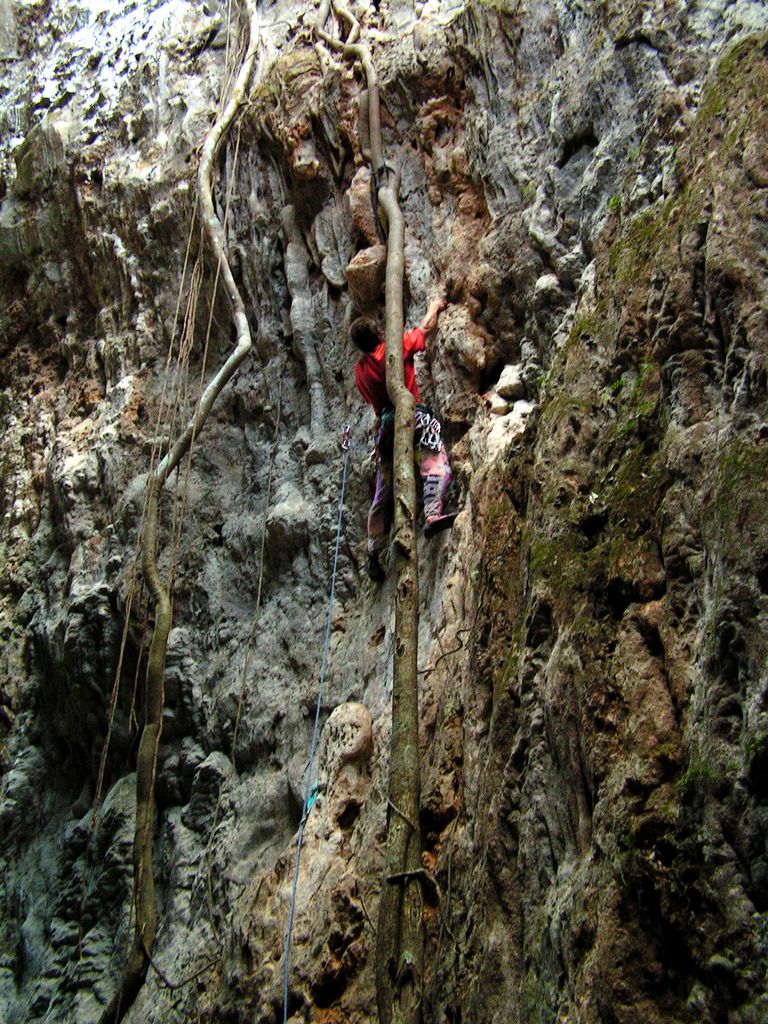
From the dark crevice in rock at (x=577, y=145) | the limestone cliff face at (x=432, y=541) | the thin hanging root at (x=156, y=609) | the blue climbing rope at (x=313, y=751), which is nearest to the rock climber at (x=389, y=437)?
the limestone cliff face at (x=432, y=541)

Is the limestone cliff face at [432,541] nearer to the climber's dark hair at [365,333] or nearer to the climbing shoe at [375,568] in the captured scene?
the climbing shoe at [375,568]

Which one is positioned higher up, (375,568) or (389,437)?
(389,437)

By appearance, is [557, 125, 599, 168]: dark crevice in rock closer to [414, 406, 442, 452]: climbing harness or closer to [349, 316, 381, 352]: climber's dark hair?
[349, 316, 381, 352]: climber's dark hair

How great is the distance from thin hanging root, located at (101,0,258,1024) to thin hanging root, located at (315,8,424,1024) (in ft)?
5.27

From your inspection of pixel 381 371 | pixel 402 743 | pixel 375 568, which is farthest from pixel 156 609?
pixel 402 743

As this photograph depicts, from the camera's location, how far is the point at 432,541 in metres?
5.25

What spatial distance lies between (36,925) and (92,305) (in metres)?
5.35

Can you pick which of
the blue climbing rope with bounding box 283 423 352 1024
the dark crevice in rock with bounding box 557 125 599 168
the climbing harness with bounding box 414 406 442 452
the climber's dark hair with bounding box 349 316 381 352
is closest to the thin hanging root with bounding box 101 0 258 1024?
the blue climbing rope with bounding box 283 423 352 1024

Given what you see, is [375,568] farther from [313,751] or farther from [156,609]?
[156,609]

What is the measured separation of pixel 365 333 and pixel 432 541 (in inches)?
54.3

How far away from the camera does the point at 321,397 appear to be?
6754 mm

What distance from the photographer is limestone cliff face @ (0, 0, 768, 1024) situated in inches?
108

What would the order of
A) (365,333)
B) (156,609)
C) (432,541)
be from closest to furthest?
(432,541) → (365,333) → (156,609)

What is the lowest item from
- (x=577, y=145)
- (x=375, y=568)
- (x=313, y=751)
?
(x=313, y=751)
